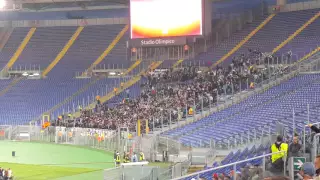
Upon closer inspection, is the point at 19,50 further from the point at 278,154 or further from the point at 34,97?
the point at 278,154

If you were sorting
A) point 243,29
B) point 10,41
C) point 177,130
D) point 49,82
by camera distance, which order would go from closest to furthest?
point 177,130, point 243,29, point 49,82, point 10,41

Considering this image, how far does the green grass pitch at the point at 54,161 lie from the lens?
24.8 m

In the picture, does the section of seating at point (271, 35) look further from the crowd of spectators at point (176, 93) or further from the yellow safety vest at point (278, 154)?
the yellow safety vest at point (278, 154)

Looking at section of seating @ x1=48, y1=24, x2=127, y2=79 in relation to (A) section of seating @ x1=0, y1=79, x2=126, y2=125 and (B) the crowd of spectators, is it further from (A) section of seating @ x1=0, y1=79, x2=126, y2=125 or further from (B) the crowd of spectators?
(B) the crowd of spectators

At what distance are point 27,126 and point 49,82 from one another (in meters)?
6.96

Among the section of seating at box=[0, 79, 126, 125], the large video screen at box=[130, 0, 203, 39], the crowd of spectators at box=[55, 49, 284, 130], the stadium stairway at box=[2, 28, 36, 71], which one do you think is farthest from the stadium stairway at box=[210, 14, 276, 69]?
the stadium stairway at box=[2, 28, 36, 71]

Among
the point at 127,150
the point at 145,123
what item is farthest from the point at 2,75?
the point at 127,150

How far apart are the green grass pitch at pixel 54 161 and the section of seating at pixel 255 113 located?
13.0 feet

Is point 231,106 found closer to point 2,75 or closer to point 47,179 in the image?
point 47,179

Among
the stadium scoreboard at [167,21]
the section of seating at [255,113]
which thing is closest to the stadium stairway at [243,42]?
the stadium scoreboard at [167,21]

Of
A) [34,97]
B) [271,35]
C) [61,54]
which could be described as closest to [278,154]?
[271,35]

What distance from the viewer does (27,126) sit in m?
38.9

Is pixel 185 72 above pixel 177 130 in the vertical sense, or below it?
above

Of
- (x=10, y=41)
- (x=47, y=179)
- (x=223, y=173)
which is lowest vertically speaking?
(x=47, y=179)
